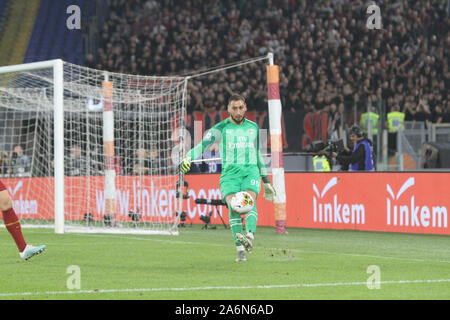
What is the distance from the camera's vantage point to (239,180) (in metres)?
11.8

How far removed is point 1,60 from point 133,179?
14732 millimetres

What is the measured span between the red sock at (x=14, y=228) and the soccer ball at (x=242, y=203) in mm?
2735

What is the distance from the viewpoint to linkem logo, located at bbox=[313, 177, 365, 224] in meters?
18.0

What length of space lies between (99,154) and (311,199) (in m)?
4.93

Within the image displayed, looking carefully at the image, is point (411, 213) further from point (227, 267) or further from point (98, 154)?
point (98, 154)

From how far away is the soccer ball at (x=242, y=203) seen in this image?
1130 cm

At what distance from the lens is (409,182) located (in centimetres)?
1709

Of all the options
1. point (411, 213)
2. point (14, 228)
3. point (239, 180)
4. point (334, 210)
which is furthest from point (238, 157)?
point (334, 210)

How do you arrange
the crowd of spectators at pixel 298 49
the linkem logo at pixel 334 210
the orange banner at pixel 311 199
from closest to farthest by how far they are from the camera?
the orange banner at pixel 311 199, the linkem logo at pixel 334 210, the crowd of spectators at pixel 298 49

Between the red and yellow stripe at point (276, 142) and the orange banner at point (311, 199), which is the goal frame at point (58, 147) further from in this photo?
the red and yellow stripe at point (276, 142)

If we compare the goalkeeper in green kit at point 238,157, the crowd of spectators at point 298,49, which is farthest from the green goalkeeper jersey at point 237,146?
the crowd of spectators at point 298,49

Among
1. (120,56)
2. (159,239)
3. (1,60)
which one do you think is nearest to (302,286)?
(159,239)

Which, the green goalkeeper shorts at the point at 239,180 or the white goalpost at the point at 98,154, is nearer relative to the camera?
the green goalkeeper shorts at the point at 239,180

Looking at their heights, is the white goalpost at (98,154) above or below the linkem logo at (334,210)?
above
